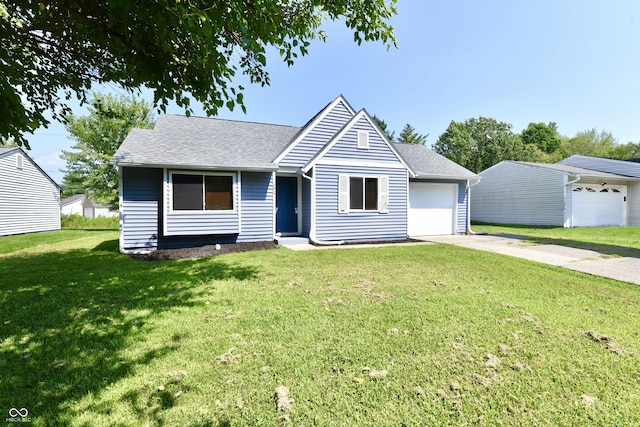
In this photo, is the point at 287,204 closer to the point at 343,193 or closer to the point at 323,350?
the point at 343,193

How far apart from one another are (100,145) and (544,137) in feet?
184

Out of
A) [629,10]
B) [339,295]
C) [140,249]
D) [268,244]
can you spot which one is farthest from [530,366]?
[629,10]

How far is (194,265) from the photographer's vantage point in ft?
23.2

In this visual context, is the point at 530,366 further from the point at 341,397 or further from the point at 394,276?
the point at 394,276

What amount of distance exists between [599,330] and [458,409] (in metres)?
2.60

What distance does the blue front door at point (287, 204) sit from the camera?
11391 millimetres

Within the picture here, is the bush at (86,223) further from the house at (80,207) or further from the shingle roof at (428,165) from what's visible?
the shingle roof at (428,165)

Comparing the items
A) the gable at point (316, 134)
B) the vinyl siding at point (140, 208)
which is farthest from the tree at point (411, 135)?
the vinyl siding at point (140, 208)

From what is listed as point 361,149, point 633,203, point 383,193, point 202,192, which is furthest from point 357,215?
point 633,203

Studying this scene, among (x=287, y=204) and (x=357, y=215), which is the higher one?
(x=287, y=204)

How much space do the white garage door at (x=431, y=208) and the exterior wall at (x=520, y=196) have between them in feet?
28.6

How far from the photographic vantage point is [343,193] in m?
10.5

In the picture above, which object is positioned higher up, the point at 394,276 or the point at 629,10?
the point at 629,10

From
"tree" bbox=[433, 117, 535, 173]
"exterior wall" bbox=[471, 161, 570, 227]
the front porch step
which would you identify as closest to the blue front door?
the front porch step
